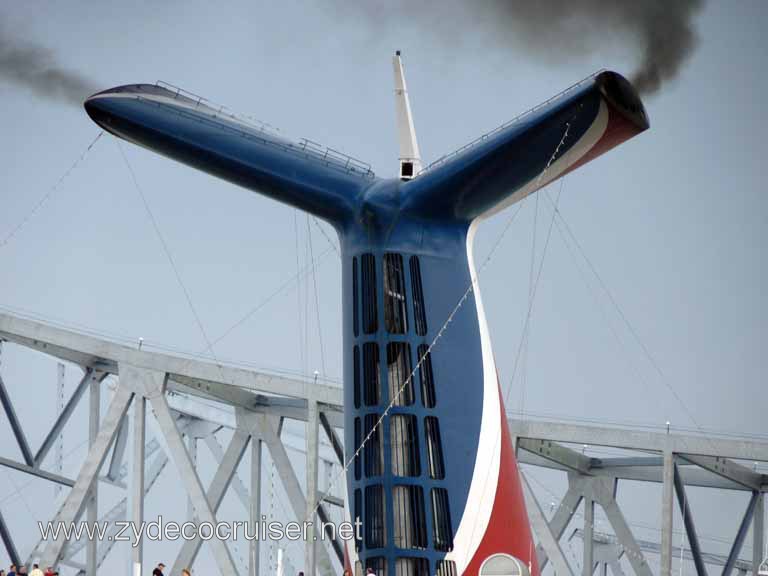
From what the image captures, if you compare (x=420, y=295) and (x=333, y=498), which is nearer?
(x=420, y=295)

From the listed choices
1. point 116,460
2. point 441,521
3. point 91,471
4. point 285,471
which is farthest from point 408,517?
point 116,460

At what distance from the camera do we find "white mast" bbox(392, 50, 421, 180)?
49.7 m

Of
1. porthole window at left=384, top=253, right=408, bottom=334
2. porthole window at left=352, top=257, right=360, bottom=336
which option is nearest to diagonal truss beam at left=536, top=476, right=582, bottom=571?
porthole window at left=352, top=257, right=360, bottom=336

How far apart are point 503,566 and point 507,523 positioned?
1.12 m

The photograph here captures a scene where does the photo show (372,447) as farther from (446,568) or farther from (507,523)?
(507,523)

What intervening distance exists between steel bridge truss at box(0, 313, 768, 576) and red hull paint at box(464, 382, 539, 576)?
8.95 meters

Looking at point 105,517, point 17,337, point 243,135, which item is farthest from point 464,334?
point 105,517

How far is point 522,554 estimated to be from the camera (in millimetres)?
48312

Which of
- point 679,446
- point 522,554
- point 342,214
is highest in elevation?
point 342,214

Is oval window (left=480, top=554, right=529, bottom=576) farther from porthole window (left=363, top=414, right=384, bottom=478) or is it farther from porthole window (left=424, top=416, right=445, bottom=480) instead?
porthole window (left=363, top=414, right=384, bottom=478)

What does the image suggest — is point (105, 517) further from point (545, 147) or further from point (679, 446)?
point (545, 147)

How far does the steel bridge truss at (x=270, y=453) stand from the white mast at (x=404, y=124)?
503 inches

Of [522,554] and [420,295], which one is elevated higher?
[420,295]

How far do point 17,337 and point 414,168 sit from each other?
21.3 metres
